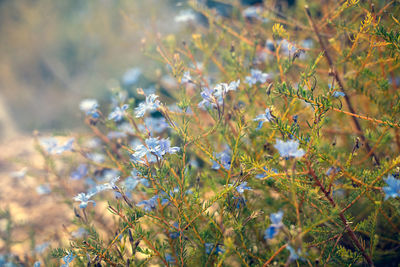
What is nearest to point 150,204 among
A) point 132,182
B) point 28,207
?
point 132,182

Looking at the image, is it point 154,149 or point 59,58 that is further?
point 59,58

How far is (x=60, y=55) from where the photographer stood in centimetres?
312

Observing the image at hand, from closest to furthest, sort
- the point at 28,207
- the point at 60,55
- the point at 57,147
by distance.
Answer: the point at 57,147 → the point at 28,207 → the point at 60,55

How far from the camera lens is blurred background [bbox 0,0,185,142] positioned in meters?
2.95

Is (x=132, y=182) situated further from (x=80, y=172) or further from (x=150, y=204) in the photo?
(x=80, y=172)

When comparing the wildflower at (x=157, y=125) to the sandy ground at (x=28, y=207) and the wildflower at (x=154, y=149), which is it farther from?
the sandy ground at (x=28, y=207)

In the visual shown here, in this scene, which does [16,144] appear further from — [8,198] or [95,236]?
[95,236]

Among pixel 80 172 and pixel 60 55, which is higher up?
pixel 60 55

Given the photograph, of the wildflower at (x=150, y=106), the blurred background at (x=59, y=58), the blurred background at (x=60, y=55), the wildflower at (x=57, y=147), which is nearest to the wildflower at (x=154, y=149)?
the wildflower at (x=150, y=106)

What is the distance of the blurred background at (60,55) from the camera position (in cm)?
295

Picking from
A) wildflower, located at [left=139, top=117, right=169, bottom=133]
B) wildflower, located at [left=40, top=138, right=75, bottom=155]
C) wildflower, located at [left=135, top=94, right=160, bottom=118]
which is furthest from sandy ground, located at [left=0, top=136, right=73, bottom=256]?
wildflower, located at [left=135, top=94, right=160, bottom=118]

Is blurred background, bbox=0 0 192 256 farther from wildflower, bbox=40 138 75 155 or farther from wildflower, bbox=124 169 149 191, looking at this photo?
wildflower, bbox=124 169 149 191

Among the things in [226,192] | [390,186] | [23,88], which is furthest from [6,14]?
[390,186]

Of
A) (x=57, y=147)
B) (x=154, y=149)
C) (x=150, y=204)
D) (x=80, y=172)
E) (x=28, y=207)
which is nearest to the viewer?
(x=154, y=149)
